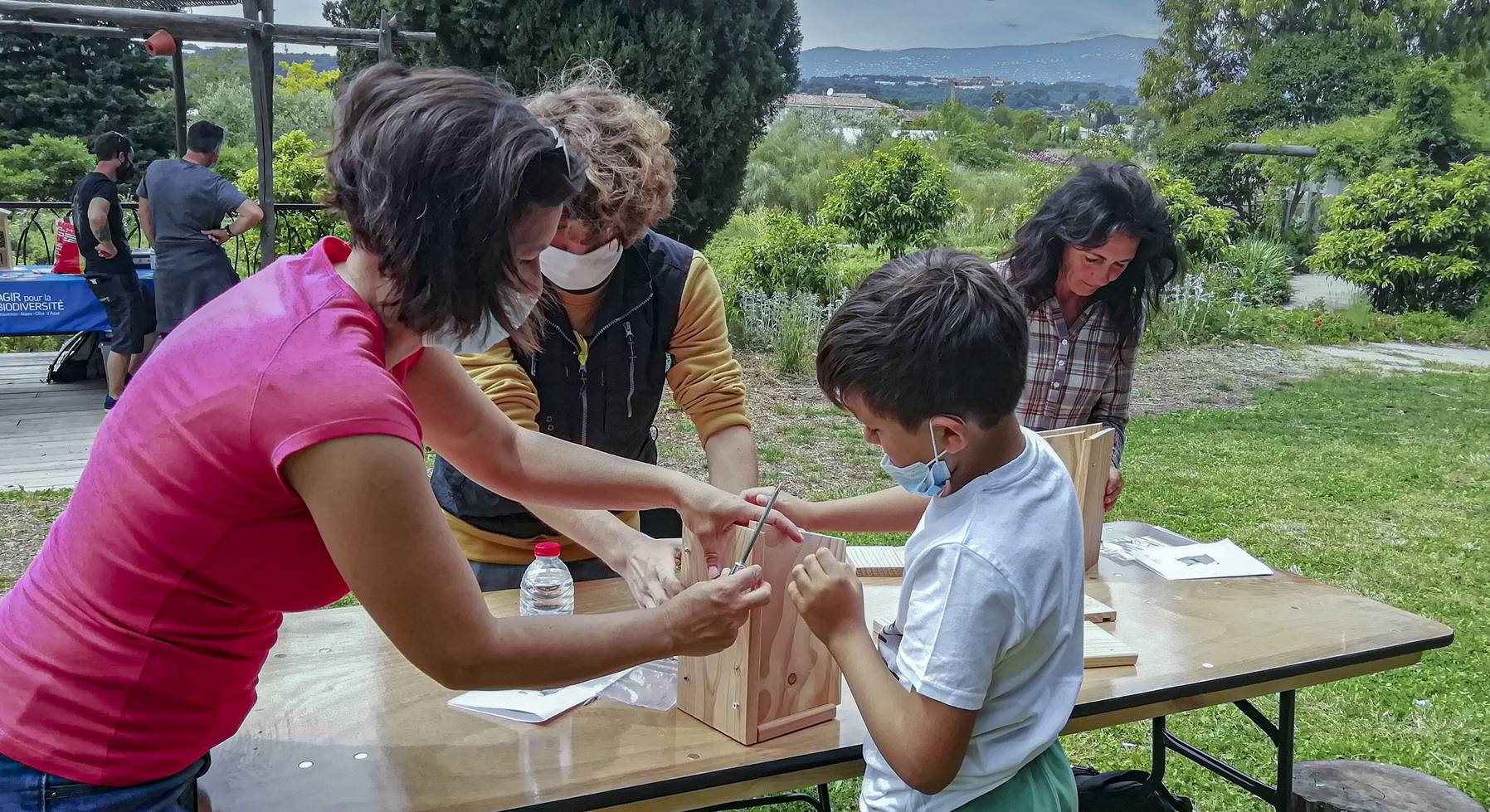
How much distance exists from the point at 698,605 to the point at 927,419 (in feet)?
1.39

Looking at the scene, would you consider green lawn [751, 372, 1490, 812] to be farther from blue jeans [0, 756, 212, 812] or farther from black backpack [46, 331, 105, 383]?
black backpack [46, 331, 105, 383]

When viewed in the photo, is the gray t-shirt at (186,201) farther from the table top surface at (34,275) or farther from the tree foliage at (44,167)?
the tree foliage at (44,167)

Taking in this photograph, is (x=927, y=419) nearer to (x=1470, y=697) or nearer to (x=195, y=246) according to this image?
(x=1470, y=697)

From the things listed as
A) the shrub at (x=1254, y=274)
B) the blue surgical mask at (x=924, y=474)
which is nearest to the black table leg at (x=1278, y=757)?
the blue surgical mask at (x=924, y=474)

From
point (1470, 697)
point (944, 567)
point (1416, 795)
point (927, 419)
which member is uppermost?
point (927, 419)

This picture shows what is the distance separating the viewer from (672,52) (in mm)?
8266

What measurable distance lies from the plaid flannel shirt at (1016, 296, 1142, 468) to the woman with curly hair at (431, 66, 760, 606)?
3.76 feet

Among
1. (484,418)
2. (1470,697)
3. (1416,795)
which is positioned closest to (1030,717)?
(484,418)

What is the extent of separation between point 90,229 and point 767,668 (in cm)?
713

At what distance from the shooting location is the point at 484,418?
1.94 metres

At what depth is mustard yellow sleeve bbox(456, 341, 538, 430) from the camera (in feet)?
7.61

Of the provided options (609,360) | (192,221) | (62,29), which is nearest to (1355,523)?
(609,360)

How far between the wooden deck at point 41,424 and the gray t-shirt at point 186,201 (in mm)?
1322

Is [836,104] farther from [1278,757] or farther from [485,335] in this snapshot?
[485,335]
